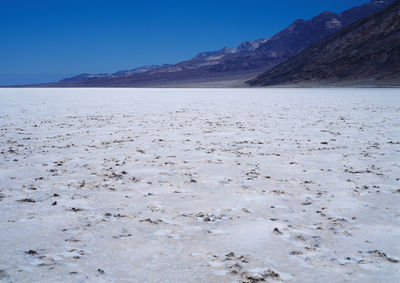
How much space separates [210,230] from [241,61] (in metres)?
144

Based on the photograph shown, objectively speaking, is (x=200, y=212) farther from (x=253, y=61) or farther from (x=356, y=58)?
(x=253, y=61)

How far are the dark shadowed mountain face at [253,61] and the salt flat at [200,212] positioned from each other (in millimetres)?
108678

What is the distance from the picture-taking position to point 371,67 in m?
68.7

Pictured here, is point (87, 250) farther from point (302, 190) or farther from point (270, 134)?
point (270, 134)

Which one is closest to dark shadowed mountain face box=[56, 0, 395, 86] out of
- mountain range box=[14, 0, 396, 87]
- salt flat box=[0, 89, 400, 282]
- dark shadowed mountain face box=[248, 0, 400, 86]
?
mountain range box=[14, 0, 396, 87]

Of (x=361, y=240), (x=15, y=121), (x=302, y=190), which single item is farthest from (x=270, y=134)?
(x=15, y=121)

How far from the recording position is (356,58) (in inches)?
2881

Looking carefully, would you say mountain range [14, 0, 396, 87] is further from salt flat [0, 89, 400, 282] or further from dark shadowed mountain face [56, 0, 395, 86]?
salt flat [0, 89, 400, 282]

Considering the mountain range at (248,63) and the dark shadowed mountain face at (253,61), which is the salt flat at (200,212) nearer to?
the mountain range at (248,63)

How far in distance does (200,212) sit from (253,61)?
472ft

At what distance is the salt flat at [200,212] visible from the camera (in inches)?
109

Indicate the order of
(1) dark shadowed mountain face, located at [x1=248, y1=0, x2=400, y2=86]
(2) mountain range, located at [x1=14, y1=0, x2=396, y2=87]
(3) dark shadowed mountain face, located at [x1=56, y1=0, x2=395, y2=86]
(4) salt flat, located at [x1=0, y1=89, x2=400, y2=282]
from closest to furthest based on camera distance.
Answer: (4) salt flat, located at [x1=0, y1=89, x2=400, y2=282] → (1) dark shadowed mountain face, located at [x1=248, y1=0, x2=400, y2=86] → (2) mountain range, located at [x1=14, y1=0, x2=396, y2=87] → (3) dark shadowed mountain face, located at [x1=56, y1=0, x2=395, y2=86]

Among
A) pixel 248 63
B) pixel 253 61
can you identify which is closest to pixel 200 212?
pixel 248 63

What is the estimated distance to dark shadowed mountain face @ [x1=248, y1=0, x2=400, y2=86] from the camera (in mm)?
66250
